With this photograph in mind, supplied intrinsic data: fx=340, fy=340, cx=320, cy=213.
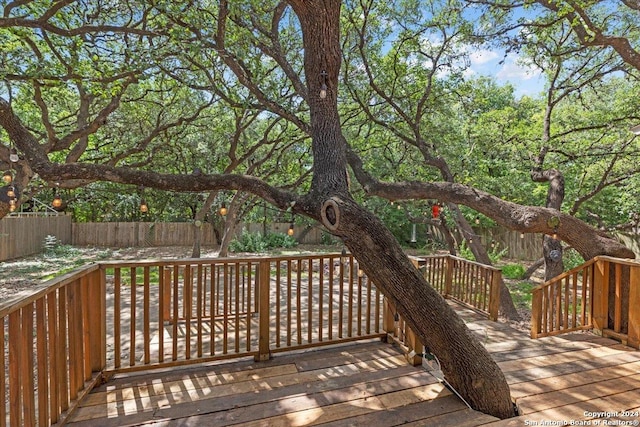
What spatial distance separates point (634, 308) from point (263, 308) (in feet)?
11.8

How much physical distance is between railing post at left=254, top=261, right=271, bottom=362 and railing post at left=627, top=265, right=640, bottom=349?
352 cm

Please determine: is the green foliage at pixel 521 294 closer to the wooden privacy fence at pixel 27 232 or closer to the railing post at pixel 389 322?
the railing post at pixel 389 322

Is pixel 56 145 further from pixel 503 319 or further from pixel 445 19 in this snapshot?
A: pixel 503 319

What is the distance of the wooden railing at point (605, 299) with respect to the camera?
11.0 ft

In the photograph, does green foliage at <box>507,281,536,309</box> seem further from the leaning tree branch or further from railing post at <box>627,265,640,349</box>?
railing post at <box>627,265,640,349</box>

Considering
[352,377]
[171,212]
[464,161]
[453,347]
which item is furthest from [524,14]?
[171,212]

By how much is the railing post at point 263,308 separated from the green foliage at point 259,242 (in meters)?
10.6

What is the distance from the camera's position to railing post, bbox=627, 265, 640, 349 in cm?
330

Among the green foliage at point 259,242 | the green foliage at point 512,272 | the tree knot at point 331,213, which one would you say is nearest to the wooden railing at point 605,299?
the tree knot at point 331,213

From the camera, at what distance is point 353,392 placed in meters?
2.54

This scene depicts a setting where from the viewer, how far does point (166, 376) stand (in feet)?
9.05

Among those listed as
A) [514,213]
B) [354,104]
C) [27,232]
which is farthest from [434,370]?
[27,232]

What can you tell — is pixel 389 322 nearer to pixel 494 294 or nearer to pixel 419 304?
pixel 419 304

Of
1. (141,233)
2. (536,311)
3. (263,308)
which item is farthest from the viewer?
(141,233)
